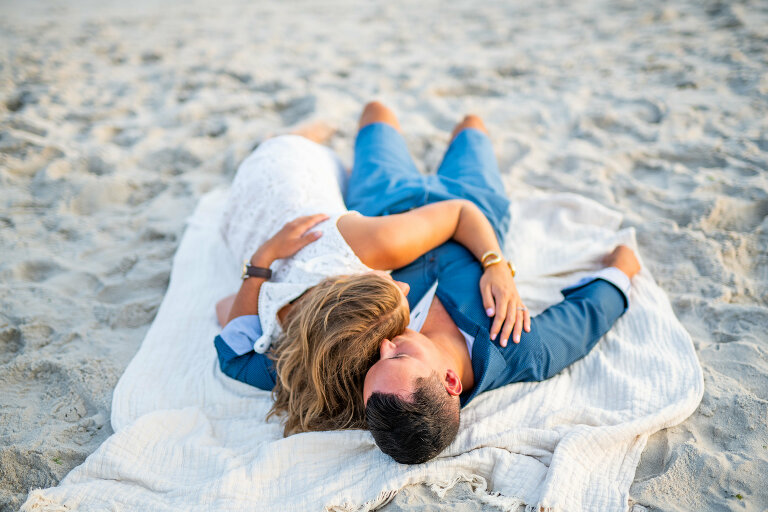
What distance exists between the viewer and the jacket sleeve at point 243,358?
7.86ft

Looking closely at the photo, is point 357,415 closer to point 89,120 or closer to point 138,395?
point 138,395

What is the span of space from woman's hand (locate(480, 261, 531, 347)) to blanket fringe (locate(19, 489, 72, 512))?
1.71 meters

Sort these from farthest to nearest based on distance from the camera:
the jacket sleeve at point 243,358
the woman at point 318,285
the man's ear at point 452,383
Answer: the jacket sleeve at point 243,358 < the woman at point 318,285 < the man's ear at point 452,383

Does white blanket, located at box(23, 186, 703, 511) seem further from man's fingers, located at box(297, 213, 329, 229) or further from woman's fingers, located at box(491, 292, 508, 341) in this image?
man's fingers, located at box(297, 213, 329, 229)

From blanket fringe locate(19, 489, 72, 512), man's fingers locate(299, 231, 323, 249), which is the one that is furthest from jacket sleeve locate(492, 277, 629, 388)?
blanket fringe locate(19, 489, 72, 512)

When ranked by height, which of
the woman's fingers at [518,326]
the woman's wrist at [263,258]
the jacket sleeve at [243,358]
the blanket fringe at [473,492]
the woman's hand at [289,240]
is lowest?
the blanket fringe at [473,492]

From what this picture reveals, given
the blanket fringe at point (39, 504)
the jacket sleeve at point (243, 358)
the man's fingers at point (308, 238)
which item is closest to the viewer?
the blanket fringe at point (39, 504)

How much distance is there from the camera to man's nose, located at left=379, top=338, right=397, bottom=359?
2.08 meters

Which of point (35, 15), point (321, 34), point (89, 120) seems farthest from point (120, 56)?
point (35, 15)

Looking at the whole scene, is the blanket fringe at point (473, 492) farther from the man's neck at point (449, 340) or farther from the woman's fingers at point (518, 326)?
the woman's fingers at point (518, 326)

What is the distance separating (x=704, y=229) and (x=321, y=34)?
5182 mm

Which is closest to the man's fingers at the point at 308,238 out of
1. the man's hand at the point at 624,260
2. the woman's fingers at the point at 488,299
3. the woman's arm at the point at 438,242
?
the woman's arm at the point at 438,242

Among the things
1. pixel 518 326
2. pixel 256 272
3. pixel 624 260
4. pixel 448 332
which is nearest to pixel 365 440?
pixel 448 332

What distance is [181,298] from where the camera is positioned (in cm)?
290
